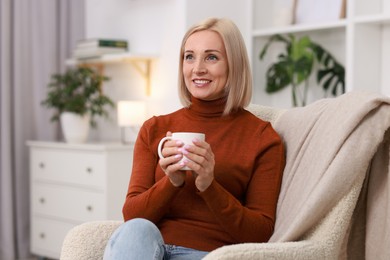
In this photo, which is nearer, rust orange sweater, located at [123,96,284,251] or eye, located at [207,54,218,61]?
rust orange sweater, located at [123,96,284,251]

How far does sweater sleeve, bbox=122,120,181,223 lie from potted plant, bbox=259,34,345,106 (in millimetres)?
1589

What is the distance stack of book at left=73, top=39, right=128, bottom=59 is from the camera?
374cm

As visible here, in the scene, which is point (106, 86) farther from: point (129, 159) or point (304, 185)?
point (304, 185)

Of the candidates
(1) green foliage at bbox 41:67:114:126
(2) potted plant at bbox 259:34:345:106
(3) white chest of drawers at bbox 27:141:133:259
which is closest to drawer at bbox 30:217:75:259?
(3) white chest of drawers at bbox 27:141:133:259

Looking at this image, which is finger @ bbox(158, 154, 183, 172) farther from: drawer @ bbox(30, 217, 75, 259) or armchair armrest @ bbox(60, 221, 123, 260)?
drawer @ bbox(30, 217, 75, 259)

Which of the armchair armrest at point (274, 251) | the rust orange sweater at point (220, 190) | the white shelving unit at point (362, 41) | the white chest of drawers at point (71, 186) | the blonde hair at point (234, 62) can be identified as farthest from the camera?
the white chest of drawers at point (71, 186)

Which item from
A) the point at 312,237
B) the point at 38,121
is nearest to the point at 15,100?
the point at 38,121

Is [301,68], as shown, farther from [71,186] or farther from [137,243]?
[137,243]

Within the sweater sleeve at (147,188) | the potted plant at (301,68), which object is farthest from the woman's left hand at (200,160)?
the potted plant at (301,68)

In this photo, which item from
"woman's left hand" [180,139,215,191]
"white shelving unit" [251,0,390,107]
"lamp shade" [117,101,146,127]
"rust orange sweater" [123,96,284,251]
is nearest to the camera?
"woman's left hand" [180,139,215,191]

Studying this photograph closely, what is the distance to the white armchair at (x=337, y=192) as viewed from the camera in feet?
5.15

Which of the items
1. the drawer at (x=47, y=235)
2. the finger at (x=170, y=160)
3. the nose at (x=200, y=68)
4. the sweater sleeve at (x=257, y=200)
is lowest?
the drawer at (x=47, y=235)

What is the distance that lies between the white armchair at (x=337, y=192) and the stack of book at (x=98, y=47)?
7.00 ft

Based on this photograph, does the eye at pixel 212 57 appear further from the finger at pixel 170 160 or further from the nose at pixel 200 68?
the finger at pixel 170 160
